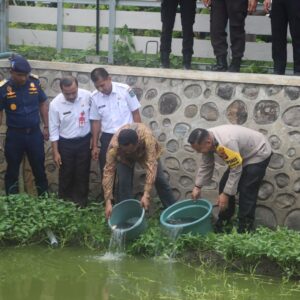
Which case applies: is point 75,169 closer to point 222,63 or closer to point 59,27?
point 222,63

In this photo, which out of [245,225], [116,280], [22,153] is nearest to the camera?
[116,280]

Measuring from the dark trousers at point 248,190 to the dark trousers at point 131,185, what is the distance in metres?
0.67

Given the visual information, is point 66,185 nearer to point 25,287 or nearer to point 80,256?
point 80,256

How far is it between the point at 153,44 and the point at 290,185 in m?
2.93

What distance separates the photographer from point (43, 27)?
1107cm

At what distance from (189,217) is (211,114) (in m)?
1.30

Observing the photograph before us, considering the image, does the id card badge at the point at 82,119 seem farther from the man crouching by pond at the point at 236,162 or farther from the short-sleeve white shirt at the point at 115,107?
the man crouching by pond at the point at 236,162

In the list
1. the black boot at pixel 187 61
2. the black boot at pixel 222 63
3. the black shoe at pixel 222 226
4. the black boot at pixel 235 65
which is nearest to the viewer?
the black shoe at pixel 222 226

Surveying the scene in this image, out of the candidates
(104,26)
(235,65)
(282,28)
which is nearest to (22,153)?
(104,26)

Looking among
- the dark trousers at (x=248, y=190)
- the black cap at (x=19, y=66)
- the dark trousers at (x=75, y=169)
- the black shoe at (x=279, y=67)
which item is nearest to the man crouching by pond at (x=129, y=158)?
the dark trousers at (x=75, y=169)

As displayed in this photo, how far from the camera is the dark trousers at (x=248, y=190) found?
24.3ft

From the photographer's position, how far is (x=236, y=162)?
7156 millimetres

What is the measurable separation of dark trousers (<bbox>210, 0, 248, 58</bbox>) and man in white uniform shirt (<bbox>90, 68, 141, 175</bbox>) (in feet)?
3.98

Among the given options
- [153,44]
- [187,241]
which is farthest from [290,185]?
[153,44]
